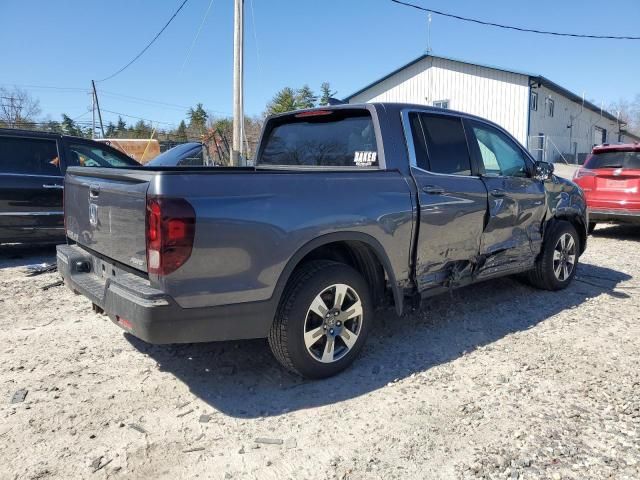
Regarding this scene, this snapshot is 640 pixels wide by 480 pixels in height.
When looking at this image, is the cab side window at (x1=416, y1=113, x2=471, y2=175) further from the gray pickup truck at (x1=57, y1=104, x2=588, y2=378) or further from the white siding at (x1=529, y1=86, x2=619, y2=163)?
the white siding at (x1=529, y1=86, x2=619, y2=163)

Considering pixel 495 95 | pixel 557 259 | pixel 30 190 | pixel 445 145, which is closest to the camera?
pixel 445 145

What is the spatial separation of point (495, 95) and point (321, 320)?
26.1m

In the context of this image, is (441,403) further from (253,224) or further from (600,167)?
(600,167)

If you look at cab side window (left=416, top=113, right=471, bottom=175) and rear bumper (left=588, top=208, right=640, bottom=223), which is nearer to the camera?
cab side window (left=416, top=113, right=471, bottom=175)

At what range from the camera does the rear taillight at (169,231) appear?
2.51 meters

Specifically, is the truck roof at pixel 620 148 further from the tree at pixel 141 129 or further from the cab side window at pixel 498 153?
the tree at pixel 141 129

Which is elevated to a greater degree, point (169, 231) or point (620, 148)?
point (620, 148)

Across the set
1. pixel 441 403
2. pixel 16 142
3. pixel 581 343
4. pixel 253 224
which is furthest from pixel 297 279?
pixel 16 142

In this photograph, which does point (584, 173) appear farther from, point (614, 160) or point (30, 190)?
point (30, 190)

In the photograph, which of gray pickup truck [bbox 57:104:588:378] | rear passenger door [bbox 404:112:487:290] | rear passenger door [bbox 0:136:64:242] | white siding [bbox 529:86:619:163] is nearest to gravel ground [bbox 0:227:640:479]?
gray pickup truck [bbox 57:104:588:378]

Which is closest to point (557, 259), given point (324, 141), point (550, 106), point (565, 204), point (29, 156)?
point (565, 204)

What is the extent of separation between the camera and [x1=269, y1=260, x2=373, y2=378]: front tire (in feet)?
9.93

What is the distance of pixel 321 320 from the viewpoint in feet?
10.6

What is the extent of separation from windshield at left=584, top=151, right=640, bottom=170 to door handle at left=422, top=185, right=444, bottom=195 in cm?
644
